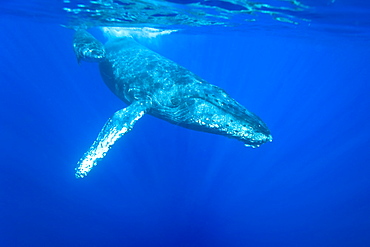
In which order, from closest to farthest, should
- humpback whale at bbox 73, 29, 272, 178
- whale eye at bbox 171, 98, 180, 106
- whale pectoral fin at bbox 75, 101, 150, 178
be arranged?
humpback whale at bbox 73, 29, 272, 178, whale pectoral fin at bbox 75, 101, 150, 178, whale eye at bbox 171, 98, 180, 106

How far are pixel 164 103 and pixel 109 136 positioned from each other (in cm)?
182

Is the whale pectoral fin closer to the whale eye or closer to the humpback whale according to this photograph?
the humpback whale

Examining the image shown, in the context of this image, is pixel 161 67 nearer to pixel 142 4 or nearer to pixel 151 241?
pixel 142 4

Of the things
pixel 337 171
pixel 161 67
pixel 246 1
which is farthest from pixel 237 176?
pixel 337 171

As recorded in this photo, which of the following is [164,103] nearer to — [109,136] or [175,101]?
[175,101]

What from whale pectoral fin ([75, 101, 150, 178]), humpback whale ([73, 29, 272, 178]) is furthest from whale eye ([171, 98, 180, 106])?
whale pectoral fin ([75, 101, 150, 178])

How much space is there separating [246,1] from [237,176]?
19.9 metres

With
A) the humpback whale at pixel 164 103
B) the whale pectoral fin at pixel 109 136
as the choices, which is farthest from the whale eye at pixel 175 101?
the whale pectoral fin at pixel 109 136

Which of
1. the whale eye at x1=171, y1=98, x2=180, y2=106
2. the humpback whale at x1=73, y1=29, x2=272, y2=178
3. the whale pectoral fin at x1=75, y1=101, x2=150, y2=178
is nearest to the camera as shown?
the humpback whale at x1=73, y1=29, x2=272, y2=178

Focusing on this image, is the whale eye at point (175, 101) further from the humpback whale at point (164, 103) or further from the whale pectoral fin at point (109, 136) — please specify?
the whale pectoral fin at point (109, 136)

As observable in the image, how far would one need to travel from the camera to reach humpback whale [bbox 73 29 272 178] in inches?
227

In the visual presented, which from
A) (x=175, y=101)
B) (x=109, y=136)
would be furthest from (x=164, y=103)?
(x=109, y=136)

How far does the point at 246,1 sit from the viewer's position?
12172 mm

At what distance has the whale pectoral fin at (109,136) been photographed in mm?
6473
